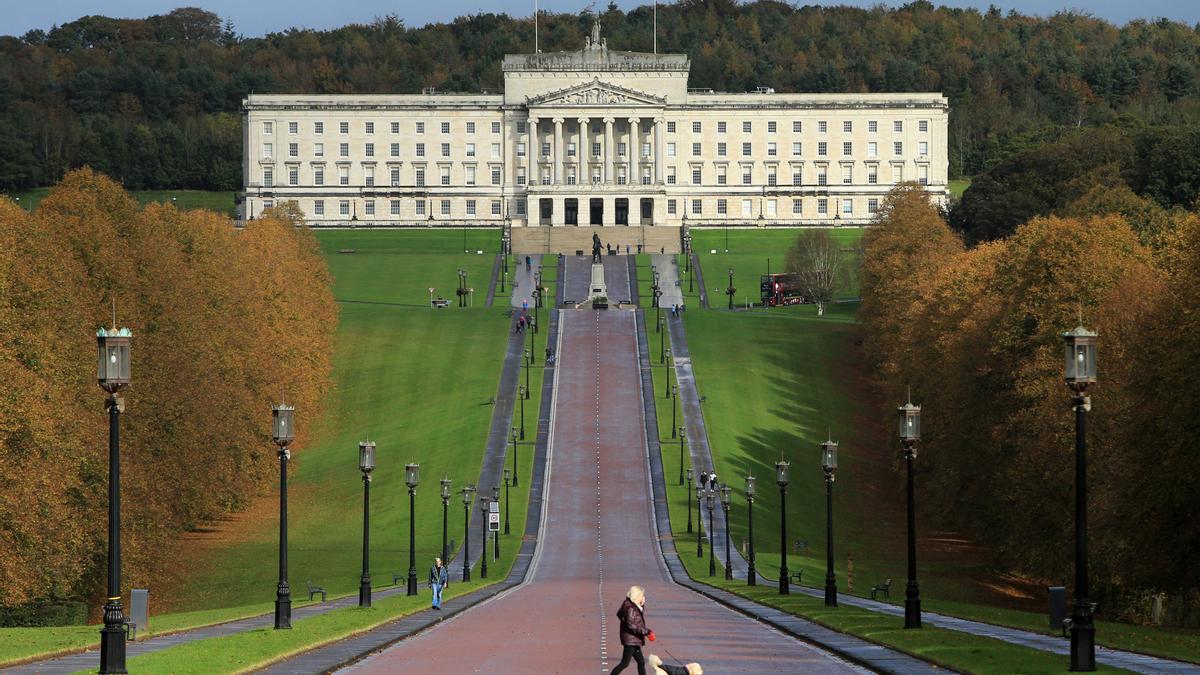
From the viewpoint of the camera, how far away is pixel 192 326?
266 ft

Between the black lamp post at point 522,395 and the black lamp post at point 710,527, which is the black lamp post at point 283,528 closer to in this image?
the black lamp post at point 710,527

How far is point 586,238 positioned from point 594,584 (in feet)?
422

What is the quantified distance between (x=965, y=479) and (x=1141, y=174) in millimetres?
76140

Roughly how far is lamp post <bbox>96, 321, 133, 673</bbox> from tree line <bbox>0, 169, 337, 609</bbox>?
1966 centimetres

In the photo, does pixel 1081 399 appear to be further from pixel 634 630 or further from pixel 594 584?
pixel 594 584

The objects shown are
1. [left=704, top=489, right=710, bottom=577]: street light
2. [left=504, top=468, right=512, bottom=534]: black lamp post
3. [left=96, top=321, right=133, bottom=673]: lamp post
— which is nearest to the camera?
[left=96, top=321, right=133, bottom=673]: lamp post

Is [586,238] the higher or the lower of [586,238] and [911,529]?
the higher

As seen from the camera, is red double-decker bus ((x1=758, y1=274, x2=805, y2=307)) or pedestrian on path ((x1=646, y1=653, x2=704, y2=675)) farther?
red double-decker bus ((x1=758, y1=274, x2=805, y2=307))

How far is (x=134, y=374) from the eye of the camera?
7088 cm

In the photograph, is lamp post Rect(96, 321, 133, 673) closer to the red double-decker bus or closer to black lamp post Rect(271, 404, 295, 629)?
black lamp post Rect(271, 404, 295, 629)

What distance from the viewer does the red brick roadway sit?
1356 inches

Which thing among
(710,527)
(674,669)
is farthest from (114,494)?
(710,527)

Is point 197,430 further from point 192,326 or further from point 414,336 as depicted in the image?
point 414,336

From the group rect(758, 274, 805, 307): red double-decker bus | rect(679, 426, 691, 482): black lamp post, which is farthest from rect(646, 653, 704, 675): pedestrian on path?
rect(758, 274, 805, 307): red double-decker bus
